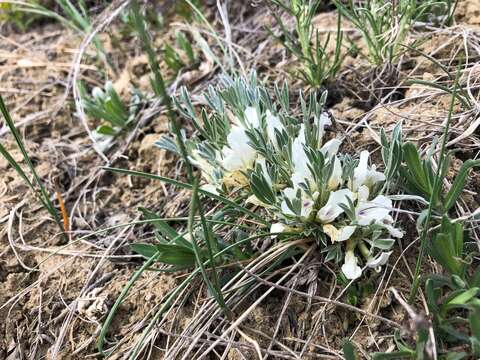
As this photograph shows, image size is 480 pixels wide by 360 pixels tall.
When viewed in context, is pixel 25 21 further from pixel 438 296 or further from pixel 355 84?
pixel 438 296

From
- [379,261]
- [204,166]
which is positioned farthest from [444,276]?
[204,166]

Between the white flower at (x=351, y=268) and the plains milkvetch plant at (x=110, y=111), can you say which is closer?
the white flower at (x=351, y=268)

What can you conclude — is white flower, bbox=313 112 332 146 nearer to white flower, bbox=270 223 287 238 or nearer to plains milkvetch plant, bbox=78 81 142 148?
white flower, bbox=270 223 287 238

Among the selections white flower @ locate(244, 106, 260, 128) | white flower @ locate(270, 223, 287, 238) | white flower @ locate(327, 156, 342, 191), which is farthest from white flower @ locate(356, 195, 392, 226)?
white flower @ locate(244, 106, 260, 128)

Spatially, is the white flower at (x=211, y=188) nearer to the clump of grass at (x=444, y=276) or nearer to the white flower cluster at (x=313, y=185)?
the white flower cluster at (x=313, y=185)

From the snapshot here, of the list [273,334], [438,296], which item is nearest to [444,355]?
[438,296]

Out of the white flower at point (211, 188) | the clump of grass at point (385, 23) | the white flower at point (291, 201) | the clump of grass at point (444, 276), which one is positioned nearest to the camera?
the clump of grass at point (444, 276)

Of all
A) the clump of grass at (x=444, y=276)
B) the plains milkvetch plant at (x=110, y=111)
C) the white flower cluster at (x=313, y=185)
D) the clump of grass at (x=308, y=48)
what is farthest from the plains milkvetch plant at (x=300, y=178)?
the plains milkvetch plant at (x=110, y=111)
